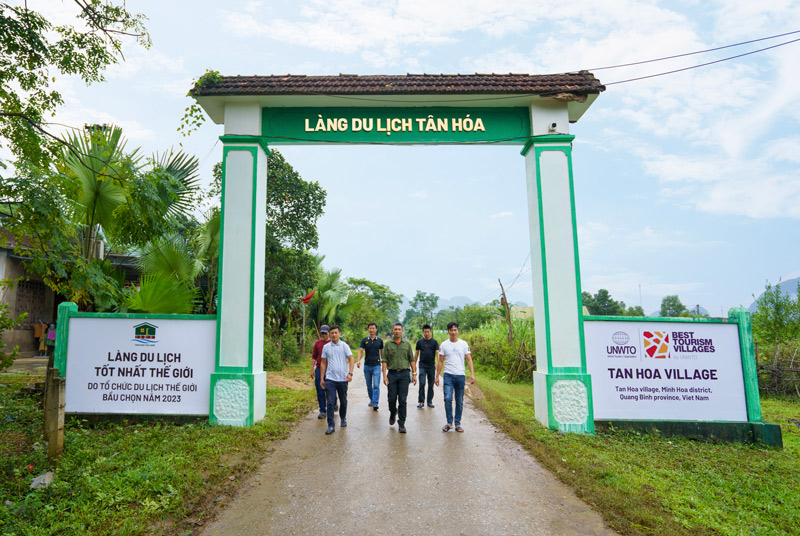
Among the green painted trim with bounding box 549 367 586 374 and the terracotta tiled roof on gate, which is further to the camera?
the terracotta tiled roof on gate

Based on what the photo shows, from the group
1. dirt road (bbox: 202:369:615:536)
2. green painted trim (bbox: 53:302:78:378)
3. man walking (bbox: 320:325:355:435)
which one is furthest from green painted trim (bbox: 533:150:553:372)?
green painted trim (bbox: 53:302:78:378)

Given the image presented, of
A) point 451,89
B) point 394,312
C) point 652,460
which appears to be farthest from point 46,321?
point 394,312

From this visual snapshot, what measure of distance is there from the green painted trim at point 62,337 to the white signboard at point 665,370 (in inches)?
314

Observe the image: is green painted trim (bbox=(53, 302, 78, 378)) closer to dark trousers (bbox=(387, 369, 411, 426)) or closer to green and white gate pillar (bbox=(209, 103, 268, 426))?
green and white gate pillar (bbox=(209, 103, 268, 426))

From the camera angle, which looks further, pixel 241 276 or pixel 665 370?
pixel 241 276

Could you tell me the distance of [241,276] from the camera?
7375 mm

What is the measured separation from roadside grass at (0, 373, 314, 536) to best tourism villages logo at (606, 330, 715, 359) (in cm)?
545

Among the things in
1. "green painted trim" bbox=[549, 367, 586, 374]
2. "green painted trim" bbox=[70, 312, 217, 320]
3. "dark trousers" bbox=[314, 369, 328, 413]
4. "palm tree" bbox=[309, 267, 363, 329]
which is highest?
"palm tree" bbox=[309, 267, 363, 329]

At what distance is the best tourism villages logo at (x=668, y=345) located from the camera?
7.21 meters

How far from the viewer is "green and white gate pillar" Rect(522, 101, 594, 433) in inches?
279

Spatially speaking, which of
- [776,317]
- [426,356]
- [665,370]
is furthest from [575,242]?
[776,317]

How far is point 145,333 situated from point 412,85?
5.78m

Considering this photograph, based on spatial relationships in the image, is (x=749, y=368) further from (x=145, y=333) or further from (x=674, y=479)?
(x=145, y=333)

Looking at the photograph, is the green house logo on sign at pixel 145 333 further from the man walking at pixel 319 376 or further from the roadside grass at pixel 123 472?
the man walking at pixel 319 376
